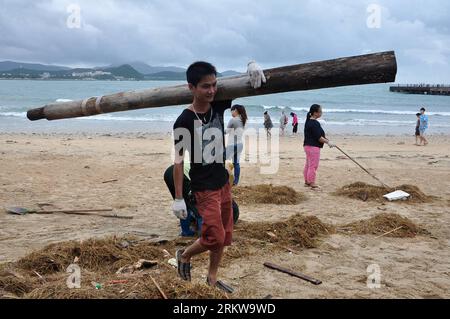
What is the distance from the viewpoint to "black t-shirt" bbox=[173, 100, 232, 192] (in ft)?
11.6

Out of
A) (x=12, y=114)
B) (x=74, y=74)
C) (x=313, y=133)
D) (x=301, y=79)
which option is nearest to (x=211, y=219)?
(x=301, y=79)

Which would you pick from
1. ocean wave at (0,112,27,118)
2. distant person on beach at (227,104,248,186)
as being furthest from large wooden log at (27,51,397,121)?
ocean wave at (0,112,27,118)

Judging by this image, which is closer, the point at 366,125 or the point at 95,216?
the point at 95,216

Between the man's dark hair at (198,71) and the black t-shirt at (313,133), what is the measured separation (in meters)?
5.39

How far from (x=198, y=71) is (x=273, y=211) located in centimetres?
397

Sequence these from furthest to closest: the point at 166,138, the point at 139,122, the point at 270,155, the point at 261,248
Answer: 1. the point at 139,122
2. the point at 166,138
3. the point at 270,155
4. the point at 261,248

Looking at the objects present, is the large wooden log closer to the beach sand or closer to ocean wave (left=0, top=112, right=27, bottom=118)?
the beach sand

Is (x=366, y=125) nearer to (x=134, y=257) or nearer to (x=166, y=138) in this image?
(x=166, y=138)

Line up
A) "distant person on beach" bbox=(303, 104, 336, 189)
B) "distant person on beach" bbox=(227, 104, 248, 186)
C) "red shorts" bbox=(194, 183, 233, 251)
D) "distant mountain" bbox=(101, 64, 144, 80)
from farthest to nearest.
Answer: "distant mountain" bbox=(101, 64, 144, 80), "distant person on beach" bbox=(303, 104, 336, 189), "distant person on beach" bbox=(227, 104, 248, 186), "red shorts" bbox=(194, 183, 233, 251)

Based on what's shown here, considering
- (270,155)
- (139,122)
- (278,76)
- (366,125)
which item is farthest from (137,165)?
(366,125)

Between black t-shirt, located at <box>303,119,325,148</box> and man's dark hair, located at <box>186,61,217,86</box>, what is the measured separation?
17.7 ft

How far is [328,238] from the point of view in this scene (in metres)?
5.50

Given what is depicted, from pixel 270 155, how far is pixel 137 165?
4767 mm

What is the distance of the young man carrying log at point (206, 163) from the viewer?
3.50 meters
